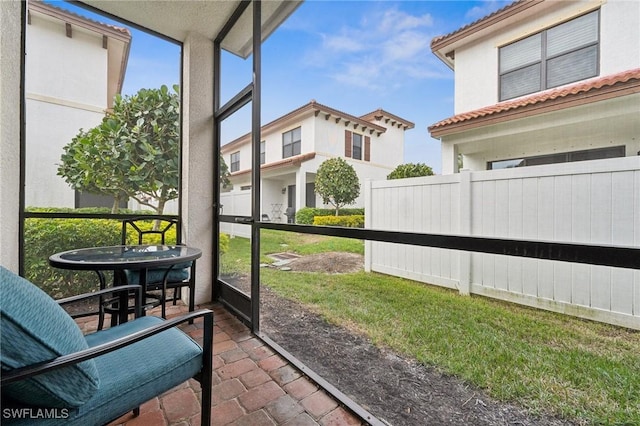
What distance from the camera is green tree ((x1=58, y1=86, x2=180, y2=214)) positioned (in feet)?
9.39

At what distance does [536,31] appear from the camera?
3.29 feet

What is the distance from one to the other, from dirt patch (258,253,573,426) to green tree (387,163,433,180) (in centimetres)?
92

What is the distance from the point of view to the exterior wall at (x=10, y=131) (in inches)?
73.3

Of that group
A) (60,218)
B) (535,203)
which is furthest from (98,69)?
(535,203)

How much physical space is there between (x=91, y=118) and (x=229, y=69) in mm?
1502

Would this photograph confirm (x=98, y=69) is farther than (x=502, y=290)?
Yes

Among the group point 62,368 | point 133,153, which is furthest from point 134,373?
point 133,153

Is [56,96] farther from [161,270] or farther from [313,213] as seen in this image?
[313,213]

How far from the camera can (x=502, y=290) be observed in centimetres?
139

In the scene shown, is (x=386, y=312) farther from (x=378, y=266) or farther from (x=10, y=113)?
(x=10, y=113)

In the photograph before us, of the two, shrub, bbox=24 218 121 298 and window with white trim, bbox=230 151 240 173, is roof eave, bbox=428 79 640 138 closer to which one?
window with white trim, bbox=230 151 240 173

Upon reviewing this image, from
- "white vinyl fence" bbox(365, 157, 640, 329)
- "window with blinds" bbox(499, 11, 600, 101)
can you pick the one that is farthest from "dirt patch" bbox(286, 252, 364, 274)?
"window with blinds" bbox(499, 11, 600, 101)

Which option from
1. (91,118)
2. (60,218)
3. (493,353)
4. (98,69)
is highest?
(98,69)

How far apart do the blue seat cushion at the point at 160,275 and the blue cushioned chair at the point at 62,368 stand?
1.27 metres
